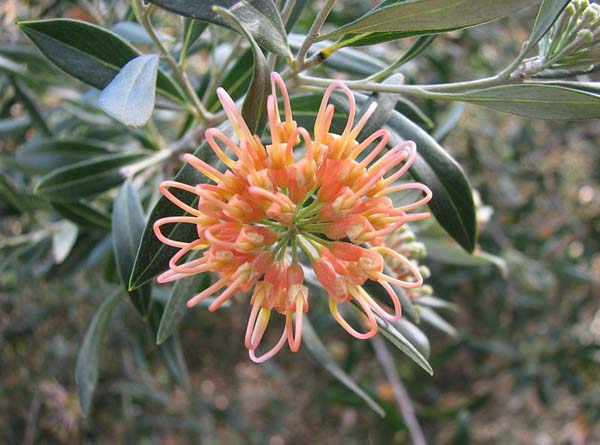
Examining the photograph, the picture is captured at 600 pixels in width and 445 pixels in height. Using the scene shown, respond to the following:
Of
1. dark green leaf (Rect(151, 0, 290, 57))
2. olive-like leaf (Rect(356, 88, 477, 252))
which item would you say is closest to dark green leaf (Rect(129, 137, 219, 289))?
dark green leaf (Rect(151, 0, 290, 57))

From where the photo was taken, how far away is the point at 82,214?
1305 mm

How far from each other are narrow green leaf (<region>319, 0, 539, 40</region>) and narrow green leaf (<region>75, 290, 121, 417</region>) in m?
0.88

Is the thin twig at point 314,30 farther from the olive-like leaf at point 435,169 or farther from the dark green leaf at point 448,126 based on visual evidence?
the dark green leaf at point 448,126

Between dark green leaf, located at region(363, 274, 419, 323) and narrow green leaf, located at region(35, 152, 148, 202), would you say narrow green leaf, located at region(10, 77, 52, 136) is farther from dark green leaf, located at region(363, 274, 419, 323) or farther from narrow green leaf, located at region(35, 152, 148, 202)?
dark green leaf, located at region(363, 274, 419, 323)

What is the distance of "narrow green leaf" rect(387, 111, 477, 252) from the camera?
0.88 meters

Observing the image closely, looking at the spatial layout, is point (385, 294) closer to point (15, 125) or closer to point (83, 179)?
point (83, 179)

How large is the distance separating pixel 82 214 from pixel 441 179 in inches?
32.7

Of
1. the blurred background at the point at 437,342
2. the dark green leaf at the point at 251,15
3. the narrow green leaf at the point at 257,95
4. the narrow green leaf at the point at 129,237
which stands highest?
the dark green leaf at the point at 251,15

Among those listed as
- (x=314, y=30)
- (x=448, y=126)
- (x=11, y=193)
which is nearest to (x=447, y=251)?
(x=448, y=126)

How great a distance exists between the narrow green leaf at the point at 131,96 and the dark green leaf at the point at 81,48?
0.16 m

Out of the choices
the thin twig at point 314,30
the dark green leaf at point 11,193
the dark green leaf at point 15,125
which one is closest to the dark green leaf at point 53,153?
the dark green leaf at point 11,193

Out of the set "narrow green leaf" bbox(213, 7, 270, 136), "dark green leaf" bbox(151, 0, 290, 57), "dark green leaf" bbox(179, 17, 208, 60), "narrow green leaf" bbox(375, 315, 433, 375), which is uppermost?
"dark green leaf" bbox(151, 0, 290, 57)

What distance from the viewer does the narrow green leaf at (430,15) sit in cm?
64

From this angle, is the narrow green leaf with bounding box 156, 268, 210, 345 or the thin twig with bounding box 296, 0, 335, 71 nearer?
the thin twig with bounding box 296, 0, 335, 71
